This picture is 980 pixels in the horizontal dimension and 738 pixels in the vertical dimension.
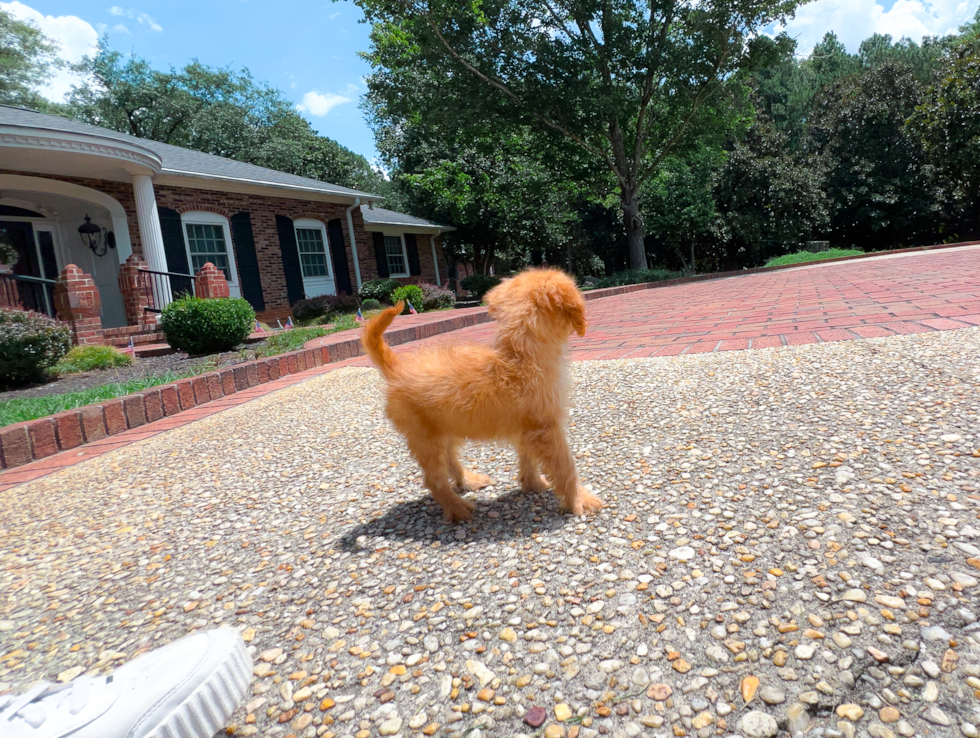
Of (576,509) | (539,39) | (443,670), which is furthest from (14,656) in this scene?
(539,39)

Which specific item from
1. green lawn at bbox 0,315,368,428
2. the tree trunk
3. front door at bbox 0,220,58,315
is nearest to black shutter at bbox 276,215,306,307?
front door at bbox 0,220,58,315

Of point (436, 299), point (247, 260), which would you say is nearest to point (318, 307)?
point (247, 260)

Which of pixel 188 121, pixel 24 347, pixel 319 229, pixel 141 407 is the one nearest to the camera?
pixel 141 407

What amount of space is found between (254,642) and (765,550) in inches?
62.9

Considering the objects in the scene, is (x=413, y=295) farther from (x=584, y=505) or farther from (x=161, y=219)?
(x=584, y=505)

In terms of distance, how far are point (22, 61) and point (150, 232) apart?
2424 cm

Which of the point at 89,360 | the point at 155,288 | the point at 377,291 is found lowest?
the point at 89,360

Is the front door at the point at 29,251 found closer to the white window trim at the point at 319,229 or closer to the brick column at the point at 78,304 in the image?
the brick column at the point at 78,304

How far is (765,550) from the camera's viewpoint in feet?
5.83

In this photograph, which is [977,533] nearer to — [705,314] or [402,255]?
[705,314]

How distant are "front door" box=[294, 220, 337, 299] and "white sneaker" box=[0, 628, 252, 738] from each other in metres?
16.4

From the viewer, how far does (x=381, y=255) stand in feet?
68.6

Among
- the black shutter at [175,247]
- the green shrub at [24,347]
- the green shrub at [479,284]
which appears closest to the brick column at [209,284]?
the black shutter at [175,247]

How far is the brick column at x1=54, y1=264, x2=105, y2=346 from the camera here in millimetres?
8445
